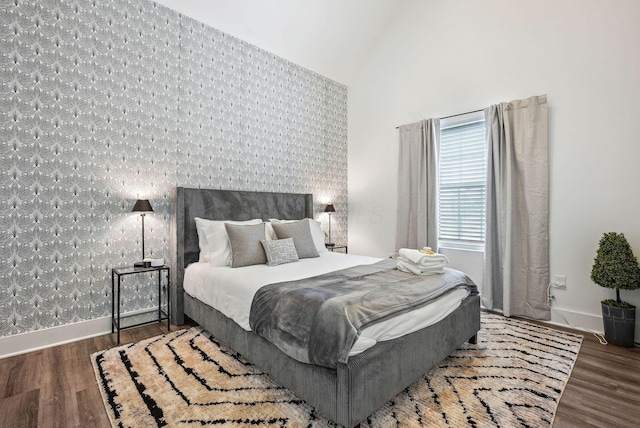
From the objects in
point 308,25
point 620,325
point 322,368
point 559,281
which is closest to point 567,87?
point 559,281


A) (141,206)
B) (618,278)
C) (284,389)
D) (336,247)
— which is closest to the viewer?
(284,389)

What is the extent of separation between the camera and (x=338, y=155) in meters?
5.09

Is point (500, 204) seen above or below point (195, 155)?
below

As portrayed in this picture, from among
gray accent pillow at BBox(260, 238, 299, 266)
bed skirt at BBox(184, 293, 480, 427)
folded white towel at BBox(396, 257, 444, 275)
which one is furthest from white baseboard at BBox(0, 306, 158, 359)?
folded white towel at BBox(396, 257, 444, 275)

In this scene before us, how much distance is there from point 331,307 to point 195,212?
7.27 feet

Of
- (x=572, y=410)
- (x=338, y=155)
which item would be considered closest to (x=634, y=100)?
(x=572, y=410)

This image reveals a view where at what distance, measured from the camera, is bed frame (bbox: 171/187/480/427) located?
1.51m

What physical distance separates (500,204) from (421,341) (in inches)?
88.2

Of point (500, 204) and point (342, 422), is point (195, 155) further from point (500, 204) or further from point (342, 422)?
point (500, 204)

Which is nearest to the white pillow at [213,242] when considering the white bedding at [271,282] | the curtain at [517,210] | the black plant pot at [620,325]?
the white bedding at [271,282]

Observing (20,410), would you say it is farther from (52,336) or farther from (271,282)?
(271,282)

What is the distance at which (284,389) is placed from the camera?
6.38 ft

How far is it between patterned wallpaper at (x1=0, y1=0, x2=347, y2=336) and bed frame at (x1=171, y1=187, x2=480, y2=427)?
0.25m

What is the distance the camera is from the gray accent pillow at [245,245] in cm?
287
